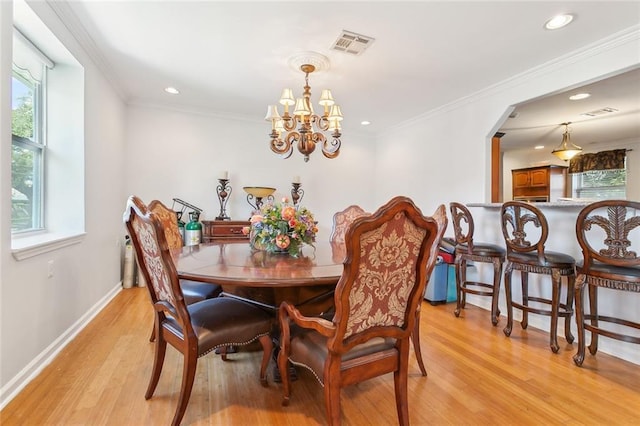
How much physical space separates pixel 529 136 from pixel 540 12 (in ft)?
14.1

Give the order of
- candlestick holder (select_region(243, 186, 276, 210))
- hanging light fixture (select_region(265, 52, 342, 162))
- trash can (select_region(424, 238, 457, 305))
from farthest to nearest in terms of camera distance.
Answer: candlestick holder (select_region(243, 186, 276, 210))
trash can (select_region(424, 238, 457, 305))
hanging light fixture (select_region(265, 52, 342, 162))

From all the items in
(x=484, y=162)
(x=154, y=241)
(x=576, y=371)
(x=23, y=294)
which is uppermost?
(x=484, y=162)

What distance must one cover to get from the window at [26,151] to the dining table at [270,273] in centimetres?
121

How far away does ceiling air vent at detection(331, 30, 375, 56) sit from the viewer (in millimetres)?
2449

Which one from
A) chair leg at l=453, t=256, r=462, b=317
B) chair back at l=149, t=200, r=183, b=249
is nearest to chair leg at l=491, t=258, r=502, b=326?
chair leg at l=453, t=256, r=462, b=317

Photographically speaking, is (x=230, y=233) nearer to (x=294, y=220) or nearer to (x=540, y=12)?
(x=294, y=220)

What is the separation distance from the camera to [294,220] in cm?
213

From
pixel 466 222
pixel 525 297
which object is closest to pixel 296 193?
pixel 466 222

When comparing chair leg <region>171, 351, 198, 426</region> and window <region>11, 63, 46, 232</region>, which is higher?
window <region>11, 63, 46, 232</region>

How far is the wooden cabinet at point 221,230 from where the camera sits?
4.11 metres

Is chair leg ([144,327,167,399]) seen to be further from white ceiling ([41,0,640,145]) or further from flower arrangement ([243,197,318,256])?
white ceiling ([41,0,640,145])

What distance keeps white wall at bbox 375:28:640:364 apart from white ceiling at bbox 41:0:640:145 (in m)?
0.15

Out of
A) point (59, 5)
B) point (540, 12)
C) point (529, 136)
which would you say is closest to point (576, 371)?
point (540, 12)

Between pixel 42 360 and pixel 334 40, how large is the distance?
3.04 m
